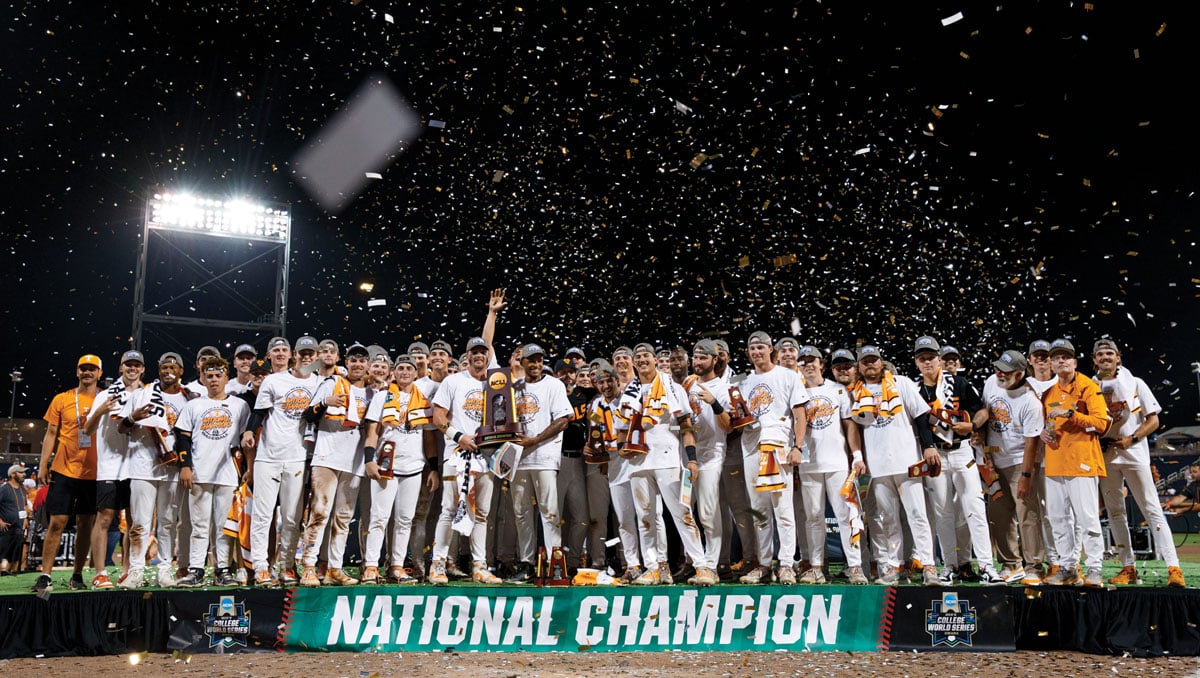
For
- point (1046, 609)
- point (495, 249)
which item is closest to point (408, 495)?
point (1046, 609)

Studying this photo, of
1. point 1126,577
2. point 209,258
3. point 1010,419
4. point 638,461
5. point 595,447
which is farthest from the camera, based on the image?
point 209,258

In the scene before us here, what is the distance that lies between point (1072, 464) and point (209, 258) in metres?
23.1

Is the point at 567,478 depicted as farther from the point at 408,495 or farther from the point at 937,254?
the point at 937,254

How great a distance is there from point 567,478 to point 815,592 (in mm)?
2845

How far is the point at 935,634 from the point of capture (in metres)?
6.98

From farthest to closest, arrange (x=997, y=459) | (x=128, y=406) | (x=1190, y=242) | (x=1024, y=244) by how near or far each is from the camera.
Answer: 1. (x=1190, y=242)
2. (x=1024, y=244)
3. (x=997, y=459)
4. (x=128, y=406)

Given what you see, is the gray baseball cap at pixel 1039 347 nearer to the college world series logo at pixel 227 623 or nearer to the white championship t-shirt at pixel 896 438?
the white championship t-shirt at pixel 896 438

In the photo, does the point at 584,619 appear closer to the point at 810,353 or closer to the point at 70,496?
the point at 810,353

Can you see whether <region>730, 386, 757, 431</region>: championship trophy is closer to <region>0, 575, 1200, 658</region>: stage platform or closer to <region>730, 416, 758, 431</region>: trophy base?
<region>730, 416, 758, 431</region>: trophy base

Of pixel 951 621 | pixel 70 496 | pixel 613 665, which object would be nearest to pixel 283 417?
pixel 70 496

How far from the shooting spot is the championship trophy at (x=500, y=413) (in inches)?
301

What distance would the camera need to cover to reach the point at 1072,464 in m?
7.10

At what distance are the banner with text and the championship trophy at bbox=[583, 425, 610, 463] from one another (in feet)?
4.87

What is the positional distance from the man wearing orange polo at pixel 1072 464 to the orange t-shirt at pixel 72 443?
9.21m
